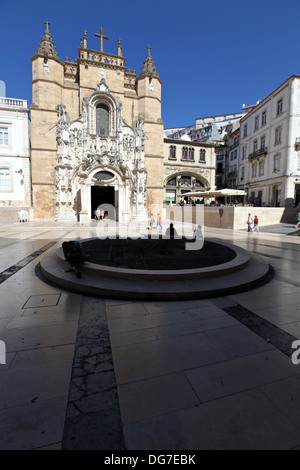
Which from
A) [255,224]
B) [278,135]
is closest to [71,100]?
[255,224]

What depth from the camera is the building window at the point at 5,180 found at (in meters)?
24.1

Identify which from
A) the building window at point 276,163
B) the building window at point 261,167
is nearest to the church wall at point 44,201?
the building window at point 276,163

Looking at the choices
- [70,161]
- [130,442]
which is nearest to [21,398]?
[130,442]

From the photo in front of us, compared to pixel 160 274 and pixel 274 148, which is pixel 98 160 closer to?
pixel 274 148

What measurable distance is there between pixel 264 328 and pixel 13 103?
3137cm

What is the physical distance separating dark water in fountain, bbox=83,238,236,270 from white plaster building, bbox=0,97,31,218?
19529 millimetres

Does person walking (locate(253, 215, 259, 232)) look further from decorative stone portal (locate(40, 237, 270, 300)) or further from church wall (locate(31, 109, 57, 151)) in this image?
church wall (locate(31, 109, 57, 151))

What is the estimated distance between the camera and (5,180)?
79.5 feet

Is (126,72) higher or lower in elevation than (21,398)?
higher

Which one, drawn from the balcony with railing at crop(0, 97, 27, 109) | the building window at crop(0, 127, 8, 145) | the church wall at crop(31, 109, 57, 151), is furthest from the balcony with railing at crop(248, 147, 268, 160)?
the building window at crop(0, 127, 8, 145)

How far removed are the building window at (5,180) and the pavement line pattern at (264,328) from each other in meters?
26.9

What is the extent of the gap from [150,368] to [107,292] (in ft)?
7.74
